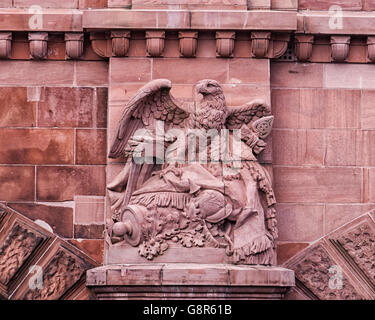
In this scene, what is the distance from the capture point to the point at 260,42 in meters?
16.8

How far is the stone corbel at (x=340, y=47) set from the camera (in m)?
17.1

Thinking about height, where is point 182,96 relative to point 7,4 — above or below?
below

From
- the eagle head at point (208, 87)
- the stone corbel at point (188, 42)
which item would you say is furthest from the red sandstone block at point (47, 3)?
the eagle head at point (208, 87)

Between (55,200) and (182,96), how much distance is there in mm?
1897

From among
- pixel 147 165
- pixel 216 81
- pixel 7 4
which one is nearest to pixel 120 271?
pixel 147 165

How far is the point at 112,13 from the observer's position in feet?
55.1

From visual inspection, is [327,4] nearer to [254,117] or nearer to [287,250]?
[254,117]

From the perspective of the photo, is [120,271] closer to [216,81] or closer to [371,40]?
[216,81]

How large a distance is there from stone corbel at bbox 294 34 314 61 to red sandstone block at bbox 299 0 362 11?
0.39 metres

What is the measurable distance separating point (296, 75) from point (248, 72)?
2.13 feet

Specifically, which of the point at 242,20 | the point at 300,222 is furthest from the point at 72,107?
the point at 300,222

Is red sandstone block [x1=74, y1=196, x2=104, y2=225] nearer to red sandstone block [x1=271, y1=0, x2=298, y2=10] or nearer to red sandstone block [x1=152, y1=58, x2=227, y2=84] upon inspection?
red sandstone block [x1=152, y1=58, x2=227, y2=84]

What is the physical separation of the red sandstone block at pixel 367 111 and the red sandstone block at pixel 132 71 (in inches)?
100

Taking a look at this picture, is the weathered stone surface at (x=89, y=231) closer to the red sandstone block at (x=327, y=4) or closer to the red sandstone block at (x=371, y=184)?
the red sandstone block at (x=371, y=184)
